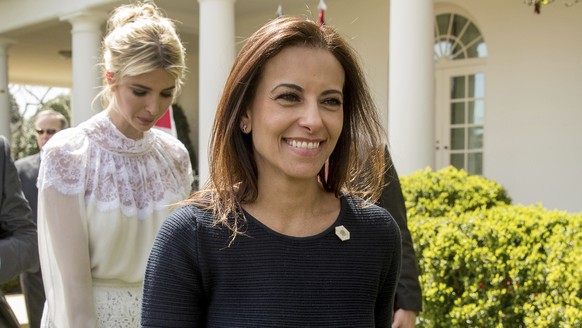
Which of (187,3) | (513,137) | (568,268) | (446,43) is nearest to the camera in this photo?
(568,268)

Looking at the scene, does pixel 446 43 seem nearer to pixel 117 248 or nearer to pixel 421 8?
pixel 421 8

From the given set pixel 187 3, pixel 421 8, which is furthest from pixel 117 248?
pixel 187 3

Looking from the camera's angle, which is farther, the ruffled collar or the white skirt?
the ruffled collar

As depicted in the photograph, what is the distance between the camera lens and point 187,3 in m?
13.0

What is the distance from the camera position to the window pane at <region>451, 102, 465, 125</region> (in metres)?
11.7

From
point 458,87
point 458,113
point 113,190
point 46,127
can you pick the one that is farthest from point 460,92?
point 113,190

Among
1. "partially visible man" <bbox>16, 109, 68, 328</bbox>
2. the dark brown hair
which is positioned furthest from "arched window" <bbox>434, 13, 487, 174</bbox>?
the dark brown hair

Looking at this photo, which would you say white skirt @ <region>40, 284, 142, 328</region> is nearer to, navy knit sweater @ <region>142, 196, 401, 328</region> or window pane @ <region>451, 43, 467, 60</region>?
navy knit sweater @ <region>142, 196, 401, 328</region>

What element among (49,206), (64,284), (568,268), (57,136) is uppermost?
(57,136)

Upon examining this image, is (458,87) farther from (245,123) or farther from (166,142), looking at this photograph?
(245,123)

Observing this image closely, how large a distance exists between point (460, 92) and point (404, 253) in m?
8.61

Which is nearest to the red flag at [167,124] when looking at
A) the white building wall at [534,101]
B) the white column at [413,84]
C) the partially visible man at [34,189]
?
the partially visible man at [34,189]

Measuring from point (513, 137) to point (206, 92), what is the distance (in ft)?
14.0

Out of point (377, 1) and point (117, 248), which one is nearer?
point (117, 248)
